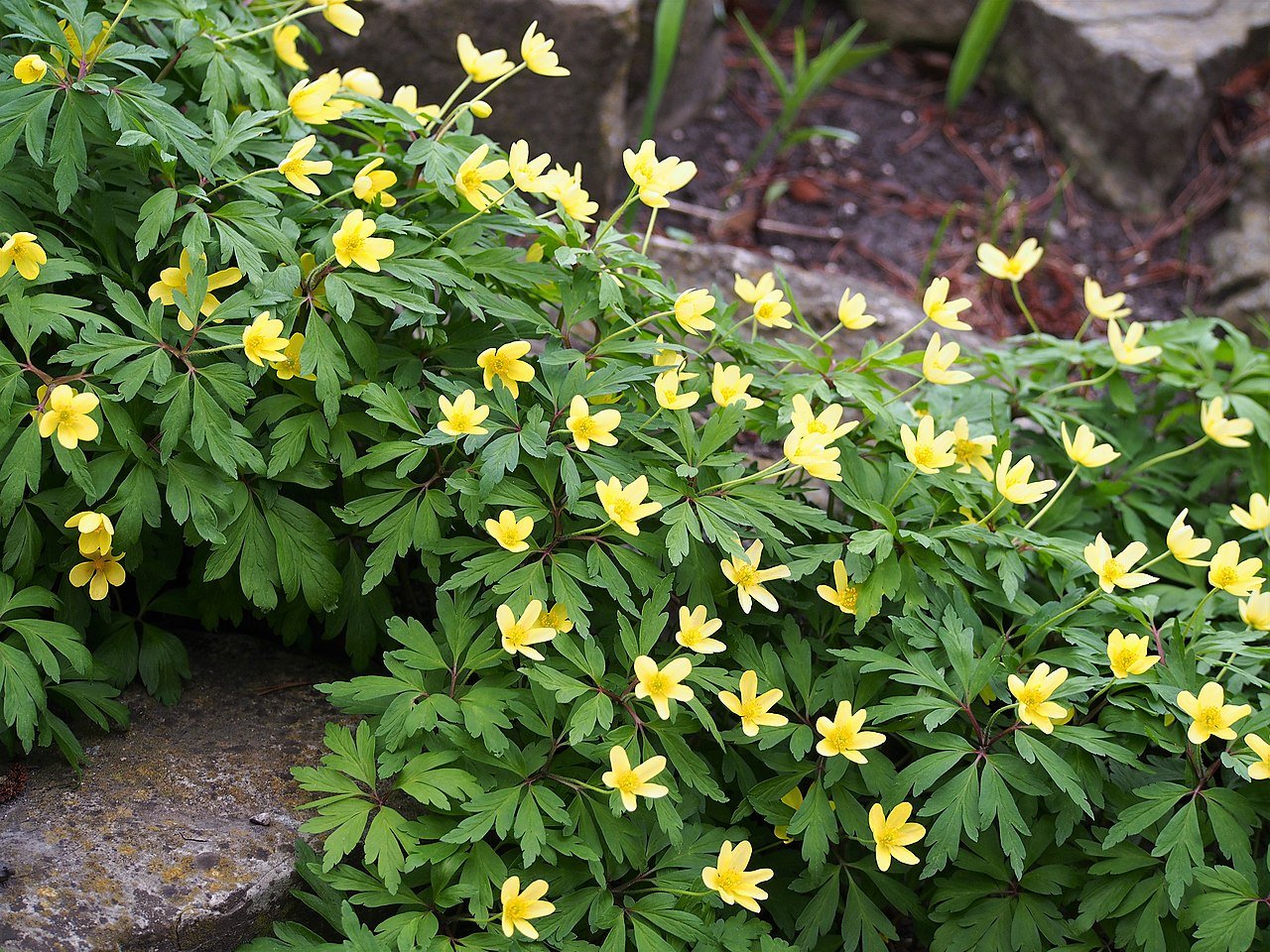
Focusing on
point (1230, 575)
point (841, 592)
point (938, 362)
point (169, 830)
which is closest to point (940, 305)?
point (938, 362)

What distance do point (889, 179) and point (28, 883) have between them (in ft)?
12.6

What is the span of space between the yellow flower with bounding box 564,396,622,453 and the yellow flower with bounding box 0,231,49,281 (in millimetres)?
903

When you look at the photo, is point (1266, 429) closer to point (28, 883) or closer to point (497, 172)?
point (497, 172)

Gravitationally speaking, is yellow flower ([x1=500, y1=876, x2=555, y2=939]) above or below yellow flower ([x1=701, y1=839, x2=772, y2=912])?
above

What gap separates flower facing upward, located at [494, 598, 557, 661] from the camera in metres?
1.79

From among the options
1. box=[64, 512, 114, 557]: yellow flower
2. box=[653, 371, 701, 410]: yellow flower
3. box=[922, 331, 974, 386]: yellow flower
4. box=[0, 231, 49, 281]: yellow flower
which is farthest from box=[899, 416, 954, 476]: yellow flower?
box=[0, 231, 49, 281]: yellow flower

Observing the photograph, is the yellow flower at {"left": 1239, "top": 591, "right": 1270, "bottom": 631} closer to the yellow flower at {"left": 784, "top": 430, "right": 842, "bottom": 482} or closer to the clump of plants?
the clump of plants

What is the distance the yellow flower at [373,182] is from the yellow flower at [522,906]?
4.00 ft

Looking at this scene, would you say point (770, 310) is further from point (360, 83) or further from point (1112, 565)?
point (360, 83)

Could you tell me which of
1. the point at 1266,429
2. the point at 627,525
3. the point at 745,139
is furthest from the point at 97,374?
the point at 745,139

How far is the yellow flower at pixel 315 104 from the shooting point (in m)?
2.08

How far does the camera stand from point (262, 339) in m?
1.86

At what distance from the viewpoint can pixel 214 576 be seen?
1907 millimetres

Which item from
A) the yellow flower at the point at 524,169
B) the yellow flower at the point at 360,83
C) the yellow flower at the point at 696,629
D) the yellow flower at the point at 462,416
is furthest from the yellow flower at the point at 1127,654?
the yellow flower at the point at 360,83
